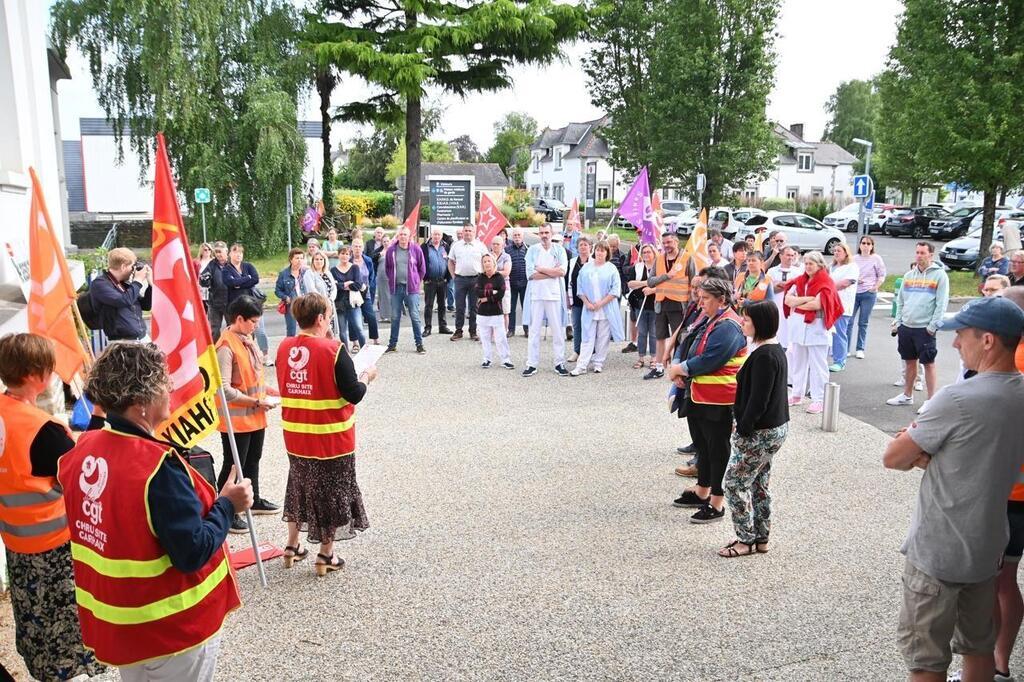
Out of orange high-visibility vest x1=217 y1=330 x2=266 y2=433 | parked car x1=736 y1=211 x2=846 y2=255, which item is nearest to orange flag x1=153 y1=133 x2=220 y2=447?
orange high-visibility vest x1=217 y1=330 x2=266 y2=433

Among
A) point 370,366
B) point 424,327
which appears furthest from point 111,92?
point 370,366

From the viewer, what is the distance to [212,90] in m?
25.4

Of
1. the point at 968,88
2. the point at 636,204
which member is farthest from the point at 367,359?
the point at 968,88

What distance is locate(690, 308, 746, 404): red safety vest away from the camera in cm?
607

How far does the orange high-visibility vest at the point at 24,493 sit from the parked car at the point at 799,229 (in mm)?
30867

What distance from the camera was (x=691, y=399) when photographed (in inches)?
246

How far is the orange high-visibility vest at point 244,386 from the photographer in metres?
5.66

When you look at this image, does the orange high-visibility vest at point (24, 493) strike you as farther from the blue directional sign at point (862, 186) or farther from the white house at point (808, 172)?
the white house at point (808, 172)

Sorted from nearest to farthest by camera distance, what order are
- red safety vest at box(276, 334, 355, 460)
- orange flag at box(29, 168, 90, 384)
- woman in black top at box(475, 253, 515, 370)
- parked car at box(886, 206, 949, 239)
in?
1. orange flag at box(29, 168, 90, 384)
2. red safety vest at box(276, 334, 355, 460)
3. woman in black top at box(475, 253, 515, 370)
4. parked car at box(886, 206, 949, 239)

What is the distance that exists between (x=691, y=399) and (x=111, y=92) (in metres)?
24.4

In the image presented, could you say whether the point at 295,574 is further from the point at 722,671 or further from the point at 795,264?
the point at 795,264

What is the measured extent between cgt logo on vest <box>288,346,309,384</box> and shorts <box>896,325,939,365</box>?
7.48 metres

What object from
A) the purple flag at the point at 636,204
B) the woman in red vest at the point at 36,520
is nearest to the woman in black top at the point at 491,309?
the purple flag at the point at 636,204

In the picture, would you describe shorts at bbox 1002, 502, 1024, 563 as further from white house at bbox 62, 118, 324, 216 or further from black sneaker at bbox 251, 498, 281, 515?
white house at bbox 62, 118, 324, 216
